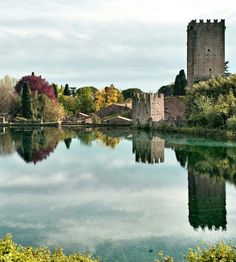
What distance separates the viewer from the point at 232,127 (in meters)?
32.0

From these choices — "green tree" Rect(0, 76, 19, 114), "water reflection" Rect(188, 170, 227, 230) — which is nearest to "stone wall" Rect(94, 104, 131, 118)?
"green tree" Rect(0, 76, 19, 114)

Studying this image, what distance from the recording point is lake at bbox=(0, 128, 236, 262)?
10086 mm

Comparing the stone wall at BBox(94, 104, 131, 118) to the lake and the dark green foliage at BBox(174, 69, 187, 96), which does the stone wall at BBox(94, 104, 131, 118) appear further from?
the lake

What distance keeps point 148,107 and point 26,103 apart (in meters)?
19.0

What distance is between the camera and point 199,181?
16.8m

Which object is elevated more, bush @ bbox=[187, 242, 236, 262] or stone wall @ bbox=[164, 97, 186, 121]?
stone wall @ bbox=[164, 97, 186, 121]

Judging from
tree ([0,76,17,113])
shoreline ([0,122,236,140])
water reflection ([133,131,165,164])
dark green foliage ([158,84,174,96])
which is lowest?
water reflection ([133,131,165,164])

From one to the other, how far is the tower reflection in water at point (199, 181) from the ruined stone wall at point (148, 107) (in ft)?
49.9

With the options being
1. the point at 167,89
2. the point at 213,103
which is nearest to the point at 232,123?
the point at 213,103

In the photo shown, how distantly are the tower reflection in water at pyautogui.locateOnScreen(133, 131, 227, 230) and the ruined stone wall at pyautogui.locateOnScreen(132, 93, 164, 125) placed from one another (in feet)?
49.9

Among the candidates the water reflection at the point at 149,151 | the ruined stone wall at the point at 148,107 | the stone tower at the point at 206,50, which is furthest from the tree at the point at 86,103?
the water reflection at the point at 149,151

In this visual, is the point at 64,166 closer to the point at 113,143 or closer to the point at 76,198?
the point at 76,198

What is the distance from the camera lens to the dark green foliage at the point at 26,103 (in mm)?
57922

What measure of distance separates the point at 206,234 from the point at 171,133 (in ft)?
97.2
